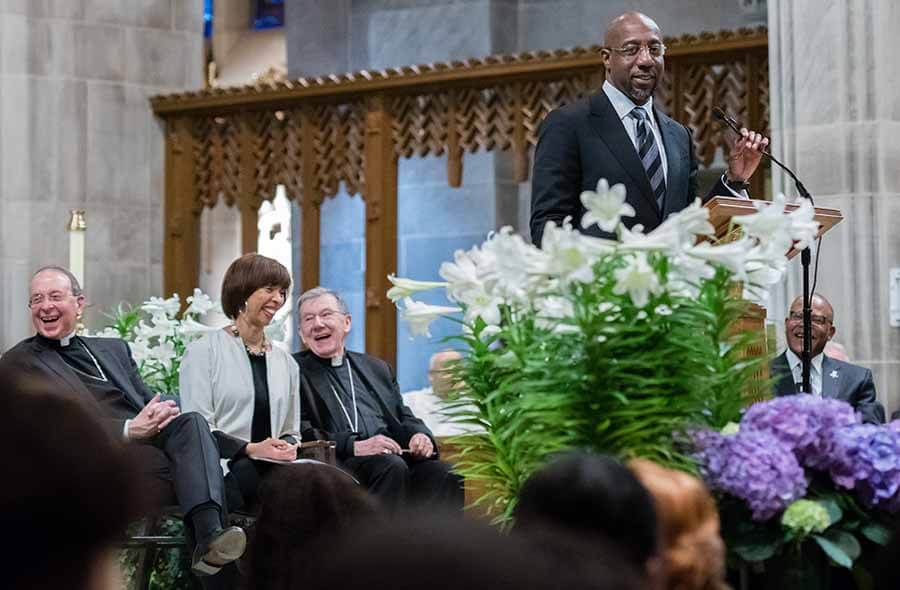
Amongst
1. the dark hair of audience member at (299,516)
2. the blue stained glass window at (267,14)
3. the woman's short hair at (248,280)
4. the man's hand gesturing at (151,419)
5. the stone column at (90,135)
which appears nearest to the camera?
the dark hair of audience member at (299,516)

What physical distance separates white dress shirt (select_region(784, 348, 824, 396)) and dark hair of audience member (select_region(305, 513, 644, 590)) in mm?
5969

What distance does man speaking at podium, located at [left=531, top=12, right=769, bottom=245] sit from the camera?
4656mm

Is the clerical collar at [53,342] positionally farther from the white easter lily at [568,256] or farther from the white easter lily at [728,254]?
the white easter lily at [728,254]

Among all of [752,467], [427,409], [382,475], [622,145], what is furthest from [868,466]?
[427,409]

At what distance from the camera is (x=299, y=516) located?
128 inches

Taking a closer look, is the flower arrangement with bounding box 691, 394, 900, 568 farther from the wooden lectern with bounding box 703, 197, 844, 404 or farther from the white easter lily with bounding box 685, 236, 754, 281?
the white easter lily with bounding box 685, 236, 754, 281

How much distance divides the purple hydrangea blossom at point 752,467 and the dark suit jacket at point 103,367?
128 inches

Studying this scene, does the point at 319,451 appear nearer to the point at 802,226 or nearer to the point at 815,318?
the point at 815,318

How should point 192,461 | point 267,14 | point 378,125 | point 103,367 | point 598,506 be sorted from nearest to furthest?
1. point 598,506
2. point 192,461
3. point 103,367
4. point 378,125
5. point 267,14

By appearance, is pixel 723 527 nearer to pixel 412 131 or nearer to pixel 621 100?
pixel 621 100

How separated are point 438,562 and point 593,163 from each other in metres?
3.63

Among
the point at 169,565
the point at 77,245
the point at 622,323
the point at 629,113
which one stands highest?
the point at 629,113

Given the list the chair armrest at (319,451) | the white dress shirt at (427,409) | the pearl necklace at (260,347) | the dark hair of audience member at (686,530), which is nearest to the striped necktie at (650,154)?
the chair armrest at (319,451)

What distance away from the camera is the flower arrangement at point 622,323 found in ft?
10.8
